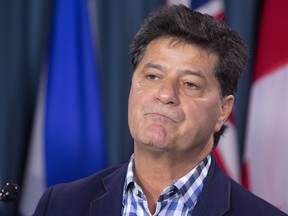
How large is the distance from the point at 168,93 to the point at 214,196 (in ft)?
0.82

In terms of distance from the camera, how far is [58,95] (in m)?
1.73

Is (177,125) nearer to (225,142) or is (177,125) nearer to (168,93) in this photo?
(168,93)

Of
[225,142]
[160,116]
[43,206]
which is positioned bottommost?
[43,206]

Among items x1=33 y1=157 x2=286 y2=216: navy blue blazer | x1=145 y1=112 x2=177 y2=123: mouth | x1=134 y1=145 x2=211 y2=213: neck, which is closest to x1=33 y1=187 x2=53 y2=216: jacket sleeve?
x1=33 y1=157 x2=286 y2=216: navy blue blazer

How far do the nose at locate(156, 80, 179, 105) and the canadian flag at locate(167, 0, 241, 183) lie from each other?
466 millimetres

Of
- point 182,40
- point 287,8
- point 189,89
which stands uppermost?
point 287,8

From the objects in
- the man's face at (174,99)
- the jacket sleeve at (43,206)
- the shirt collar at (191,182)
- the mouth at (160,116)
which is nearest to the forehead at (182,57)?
the man's face at (174,99)

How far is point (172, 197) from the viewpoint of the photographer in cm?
128

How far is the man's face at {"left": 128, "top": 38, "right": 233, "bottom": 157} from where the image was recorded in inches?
48.7

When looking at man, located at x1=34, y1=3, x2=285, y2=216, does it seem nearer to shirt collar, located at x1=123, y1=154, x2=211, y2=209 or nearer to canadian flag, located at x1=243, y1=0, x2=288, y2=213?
shirt collar, located at x1=123, y1=154, x2=211, y2=209

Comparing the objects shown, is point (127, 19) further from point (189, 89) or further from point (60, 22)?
point (189, 89)

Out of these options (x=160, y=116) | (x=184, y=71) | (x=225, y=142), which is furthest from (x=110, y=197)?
(x=225, y=142)

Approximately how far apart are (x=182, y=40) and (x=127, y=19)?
18.5 inches

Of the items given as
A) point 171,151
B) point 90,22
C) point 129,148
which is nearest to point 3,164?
point 129,148
